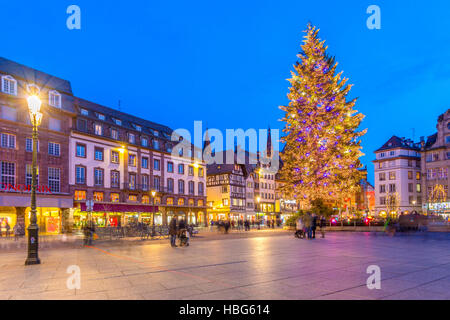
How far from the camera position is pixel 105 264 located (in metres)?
12.2

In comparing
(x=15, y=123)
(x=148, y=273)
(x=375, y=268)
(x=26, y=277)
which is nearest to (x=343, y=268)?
(x=375, y=268)

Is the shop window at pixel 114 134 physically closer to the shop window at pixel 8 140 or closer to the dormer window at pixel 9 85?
Answer: the shop window at pixel 8 140

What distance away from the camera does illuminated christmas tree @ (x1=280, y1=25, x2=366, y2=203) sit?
91.2 feet

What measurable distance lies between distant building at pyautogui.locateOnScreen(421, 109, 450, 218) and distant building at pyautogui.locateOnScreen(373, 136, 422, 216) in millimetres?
6573

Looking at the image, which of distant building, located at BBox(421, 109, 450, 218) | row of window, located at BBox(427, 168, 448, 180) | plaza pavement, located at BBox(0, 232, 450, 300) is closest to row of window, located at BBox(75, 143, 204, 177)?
plaza pavement, located at BBox(0, 232, 450, 300)

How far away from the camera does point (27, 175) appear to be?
128ft

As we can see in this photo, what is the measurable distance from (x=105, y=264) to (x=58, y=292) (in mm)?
4800

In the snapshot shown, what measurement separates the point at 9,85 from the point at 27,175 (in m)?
9.57

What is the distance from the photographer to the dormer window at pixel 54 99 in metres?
41.7

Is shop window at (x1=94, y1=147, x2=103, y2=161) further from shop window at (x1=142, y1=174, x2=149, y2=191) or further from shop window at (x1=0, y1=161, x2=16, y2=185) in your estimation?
shop window at (x1=0, y1=161, x2=16, y2=185)

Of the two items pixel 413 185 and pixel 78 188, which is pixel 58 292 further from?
pixel 413 185

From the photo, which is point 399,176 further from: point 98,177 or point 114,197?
point 98,177

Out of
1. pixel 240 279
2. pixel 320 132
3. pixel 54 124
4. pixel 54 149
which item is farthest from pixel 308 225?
pixel 54 124

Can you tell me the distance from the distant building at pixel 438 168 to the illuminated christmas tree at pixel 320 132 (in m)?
47.1
